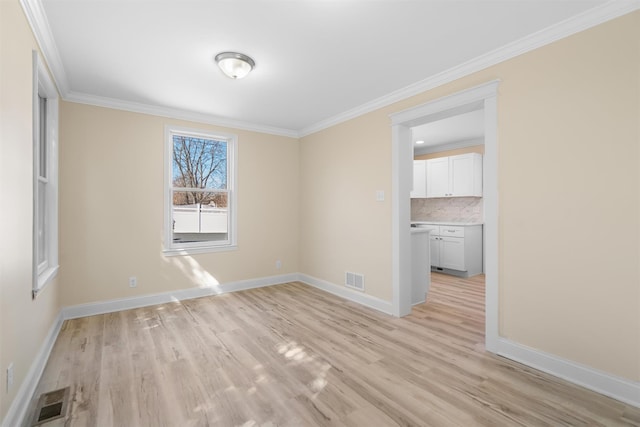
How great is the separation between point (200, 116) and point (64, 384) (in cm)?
338

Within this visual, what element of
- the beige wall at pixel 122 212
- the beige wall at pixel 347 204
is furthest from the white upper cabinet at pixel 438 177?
the beige wall at pixel 122 212

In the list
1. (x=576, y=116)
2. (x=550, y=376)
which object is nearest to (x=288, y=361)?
(x=550, y=376)

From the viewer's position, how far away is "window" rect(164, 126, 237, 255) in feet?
13.6

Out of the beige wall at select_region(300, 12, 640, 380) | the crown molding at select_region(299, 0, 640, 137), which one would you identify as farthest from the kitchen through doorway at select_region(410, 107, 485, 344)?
the beige wall at select_region(300, 12, 640, 380)

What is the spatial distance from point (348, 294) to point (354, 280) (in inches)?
9.4

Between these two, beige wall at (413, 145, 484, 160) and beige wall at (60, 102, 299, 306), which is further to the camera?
beige wall at (413, 145, 484, 160)

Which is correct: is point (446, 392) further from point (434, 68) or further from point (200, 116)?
point (200, 116)

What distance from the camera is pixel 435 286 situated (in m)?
4.96

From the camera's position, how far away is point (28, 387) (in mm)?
1953

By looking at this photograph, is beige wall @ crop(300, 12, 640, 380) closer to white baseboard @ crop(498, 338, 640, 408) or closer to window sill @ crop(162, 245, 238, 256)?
white baseboard @ crop(498, 338, 640, 408)

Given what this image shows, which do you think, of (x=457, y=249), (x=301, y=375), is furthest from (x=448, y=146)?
(x=301, y=375)

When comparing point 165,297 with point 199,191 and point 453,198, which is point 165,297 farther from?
point 453,198

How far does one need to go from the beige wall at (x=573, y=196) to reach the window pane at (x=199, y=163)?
3340 millimetres

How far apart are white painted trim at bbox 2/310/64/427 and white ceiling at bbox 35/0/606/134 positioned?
7.94 feet
